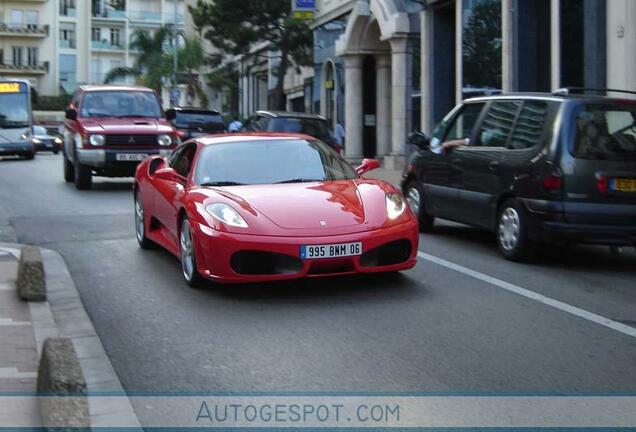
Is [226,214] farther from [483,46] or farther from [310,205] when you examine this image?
[483,46]

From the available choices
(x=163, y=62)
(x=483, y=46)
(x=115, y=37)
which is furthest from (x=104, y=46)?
(x=483, y=46)

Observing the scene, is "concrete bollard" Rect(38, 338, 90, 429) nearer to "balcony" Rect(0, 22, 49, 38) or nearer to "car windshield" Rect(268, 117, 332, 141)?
"car windshield" Rect(268, 117, 332, 141)

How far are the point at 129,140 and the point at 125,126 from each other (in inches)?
13.8

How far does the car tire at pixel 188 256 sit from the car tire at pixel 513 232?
3.29m

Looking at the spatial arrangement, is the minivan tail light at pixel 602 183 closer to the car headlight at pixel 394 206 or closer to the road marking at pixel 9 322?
the car headlight at pixel 394 206

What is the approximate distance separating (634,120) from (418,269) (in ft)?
8.36

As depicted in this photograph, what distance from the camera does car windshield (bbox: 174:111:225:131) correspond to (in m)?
28.5

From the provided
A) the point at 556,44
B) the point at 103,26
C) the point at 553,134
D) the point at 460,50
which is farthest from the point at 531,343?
the point at 103,26

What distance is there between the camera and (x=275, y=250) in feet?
24.5

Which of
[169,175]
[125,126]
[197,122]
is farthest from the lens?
[197,122]

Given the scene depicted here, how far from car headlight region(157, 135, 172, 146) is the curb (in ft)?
29.2

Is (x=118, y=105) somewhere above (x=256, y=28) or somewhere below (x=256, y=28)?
below

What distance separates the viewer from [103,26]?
9238 centimetres

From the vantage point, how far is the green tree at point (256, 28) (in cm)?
3722
